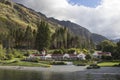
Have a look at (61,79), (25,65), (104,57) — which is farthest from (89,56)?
(61,79)

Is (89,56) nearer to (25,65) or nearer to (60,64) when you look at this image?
(60,64)

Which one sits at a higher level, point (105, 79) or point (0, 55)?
point (0, 55)

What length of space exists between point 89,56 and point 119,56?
22966mm

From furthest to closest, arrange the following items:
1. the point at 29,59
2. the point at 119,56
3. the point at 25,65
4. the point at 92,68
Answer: the point at 29,59, the point at 119,56, the point at 25,65, the point at 92,68

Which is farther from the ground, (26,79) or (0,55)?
(0,55)

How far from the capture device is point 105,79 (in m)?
89.8

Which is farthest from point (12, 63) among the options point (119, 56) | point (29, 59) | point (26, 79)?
point (26, 79)

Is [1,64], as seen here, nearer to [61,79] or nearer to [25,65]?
[25,65]

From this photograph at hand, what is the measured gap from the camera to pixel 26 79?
9106cm

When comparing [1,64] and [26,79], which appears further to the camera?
[1,64]

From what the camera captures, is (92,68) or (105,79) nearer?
(105,79)

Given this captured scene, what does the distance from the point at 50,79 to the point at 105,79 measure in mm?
16512

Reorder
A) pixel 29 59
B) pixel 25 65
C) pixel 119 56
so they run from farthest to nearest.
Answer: pixel 29 59 < pixel 119 56 < pixel 25 65

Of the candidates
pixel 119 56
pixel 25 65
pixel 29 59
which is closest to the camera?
pixel 25 65
